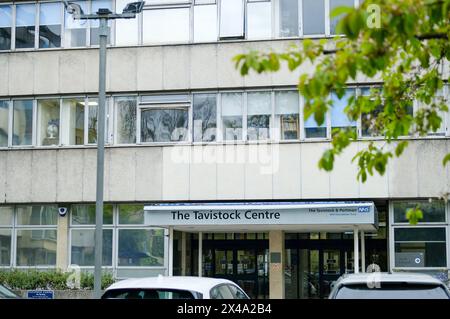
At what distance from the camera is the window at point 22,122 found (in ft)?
81.6

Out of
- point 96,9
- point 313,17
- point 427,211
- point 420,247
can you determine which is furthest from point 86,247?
point 427,211

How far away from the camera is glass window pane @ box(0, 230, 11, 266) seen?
24.7 m

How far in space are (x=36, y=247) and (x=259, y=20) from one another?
10.1 metres

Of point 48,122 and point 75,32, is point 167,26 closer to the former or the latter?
point 75,32

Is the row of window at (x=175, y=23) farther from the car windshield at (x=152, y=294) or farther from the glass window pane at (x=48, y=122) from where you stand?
the car windshield at (x=152, y=294)

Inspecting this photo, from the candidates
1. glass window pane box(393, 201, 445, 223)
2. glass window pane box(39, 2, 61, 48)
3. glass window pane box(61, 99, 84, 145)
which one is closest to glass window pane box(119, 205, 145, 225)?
glass window pane box(61, 99, 84, 145)

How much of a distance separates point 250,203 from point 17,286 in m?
7.62

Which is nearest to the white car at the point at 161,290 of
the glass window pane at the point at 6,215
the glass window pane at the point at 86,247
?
the glass window pane at the point at 86,247

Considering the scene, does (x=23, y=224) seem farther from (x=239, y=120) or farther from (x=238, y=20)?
(x=238, y=20)

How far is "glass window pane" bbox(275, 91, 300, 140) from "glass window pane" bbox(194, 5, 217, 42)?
9.77ft

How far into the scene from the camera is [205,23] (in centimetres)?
2386

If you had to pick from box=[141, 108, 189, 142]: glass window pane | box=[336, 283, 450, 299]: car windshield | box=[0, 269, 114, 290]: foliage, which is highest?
box=[141, 108, 189, 142]: glass window pane

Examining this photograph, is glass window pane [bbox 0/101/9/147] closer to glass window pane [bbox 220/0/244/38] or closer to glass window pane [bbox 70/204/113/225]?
glass window pane [bbox 70/204/113/225]
